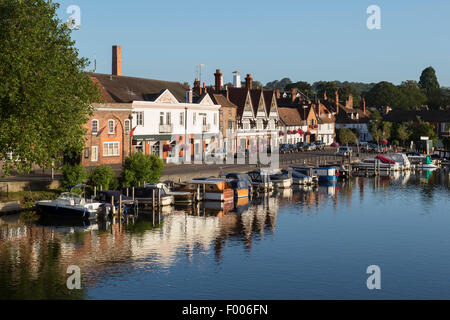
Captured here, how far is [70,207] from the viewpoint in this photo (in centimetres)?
5125

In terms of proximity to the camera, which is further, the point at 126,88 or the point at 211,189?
the point at 126,88

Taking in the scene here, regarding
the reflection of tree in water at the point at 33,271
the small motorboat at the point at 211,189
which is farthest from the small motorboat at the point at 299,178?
the reflection of tree in water at the point at 33,271

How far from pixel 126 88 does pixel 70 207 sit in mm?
34729

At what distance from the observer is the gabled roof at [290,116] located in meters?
130

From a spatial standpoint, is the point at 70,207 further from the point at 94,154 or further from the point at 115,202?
the point at 94,154

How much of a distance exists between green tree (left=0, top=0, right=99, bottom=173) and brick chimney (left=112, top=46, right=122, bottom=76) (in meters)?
39.6

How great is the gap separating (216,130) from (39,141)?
5556 cm

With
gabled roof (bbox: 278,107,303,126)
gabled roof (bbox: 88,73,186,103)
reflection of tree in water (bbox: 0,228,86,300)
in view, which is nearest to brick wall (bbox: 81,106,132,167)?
gabled roof (bbox: 88,73,186,103)

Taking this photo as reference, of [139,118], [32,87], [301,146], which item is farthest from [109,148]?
[301,146]

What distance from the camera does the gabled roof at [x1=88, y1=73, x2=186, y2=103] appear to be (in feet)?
258

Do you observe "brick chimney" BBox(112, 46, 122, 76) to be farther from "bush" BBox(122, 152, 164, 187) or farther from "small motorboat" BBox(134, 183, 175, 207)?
"small motorboat" BBox(134, 183, 175, 207)

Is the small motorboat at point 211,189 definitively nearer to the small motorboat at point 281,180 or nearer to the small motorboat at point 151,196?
the small motorboat at point 151,196

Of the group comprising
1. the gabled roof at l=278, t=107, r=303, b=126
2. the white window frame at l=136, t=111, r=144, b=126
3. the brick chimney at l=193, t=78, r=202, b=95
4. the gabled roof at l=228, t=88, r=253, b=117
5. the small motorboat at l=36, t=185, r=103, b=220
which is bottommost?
the small motorboat at l=36, t=185, r=103, b=220
